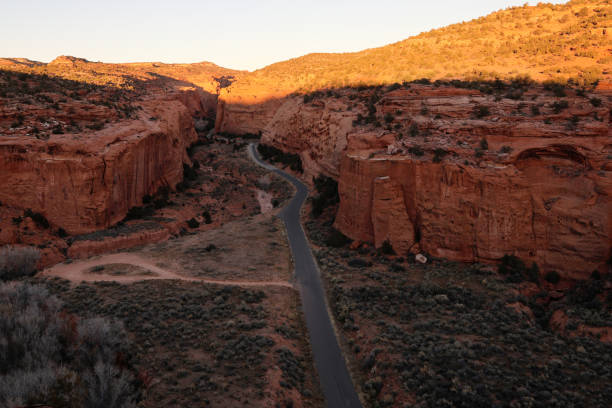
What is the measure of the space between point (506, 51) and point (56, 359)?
44274 mm

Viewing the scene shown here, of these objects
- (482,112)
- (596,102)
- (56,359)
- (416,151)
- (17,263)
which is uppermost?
(596,102)

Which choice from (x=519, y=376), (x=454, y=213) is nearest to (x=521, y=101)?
(x=454, y=213)

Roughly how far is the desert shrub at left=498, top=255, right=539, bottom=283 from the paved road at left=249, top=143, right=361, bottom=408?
35.5ft

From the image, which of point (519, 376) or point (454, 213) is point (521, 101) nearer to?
point (454, 213)

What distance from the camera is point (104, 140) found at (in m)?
32.9

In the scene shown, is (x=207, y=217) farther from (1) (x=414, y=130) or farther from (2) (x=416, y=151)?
(2) (x=416, y=151)

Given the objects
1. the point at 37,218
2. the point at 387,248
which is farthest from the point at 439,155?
the point at 37,218

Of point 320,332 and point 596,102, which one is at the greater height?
point 596,102

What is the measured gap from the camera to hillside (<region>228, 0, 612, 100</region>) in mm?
30000

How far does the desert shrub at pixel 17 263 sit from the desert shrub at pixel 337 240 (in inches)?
801

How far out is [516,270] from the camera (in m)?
21.1

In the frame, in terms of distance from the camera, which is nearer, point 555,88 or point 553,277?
point 553,277

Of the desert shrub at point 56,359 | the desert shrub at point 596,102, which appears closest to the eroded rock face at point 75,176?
the desert shrub at point 56,359

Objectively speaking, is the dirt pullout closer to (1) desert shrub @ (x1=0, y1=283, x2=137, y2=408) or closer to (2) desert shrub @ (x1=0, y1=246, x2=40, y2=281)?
(2) desert shrub @ (x1=0, y1=246, x2=40, y2=281)
